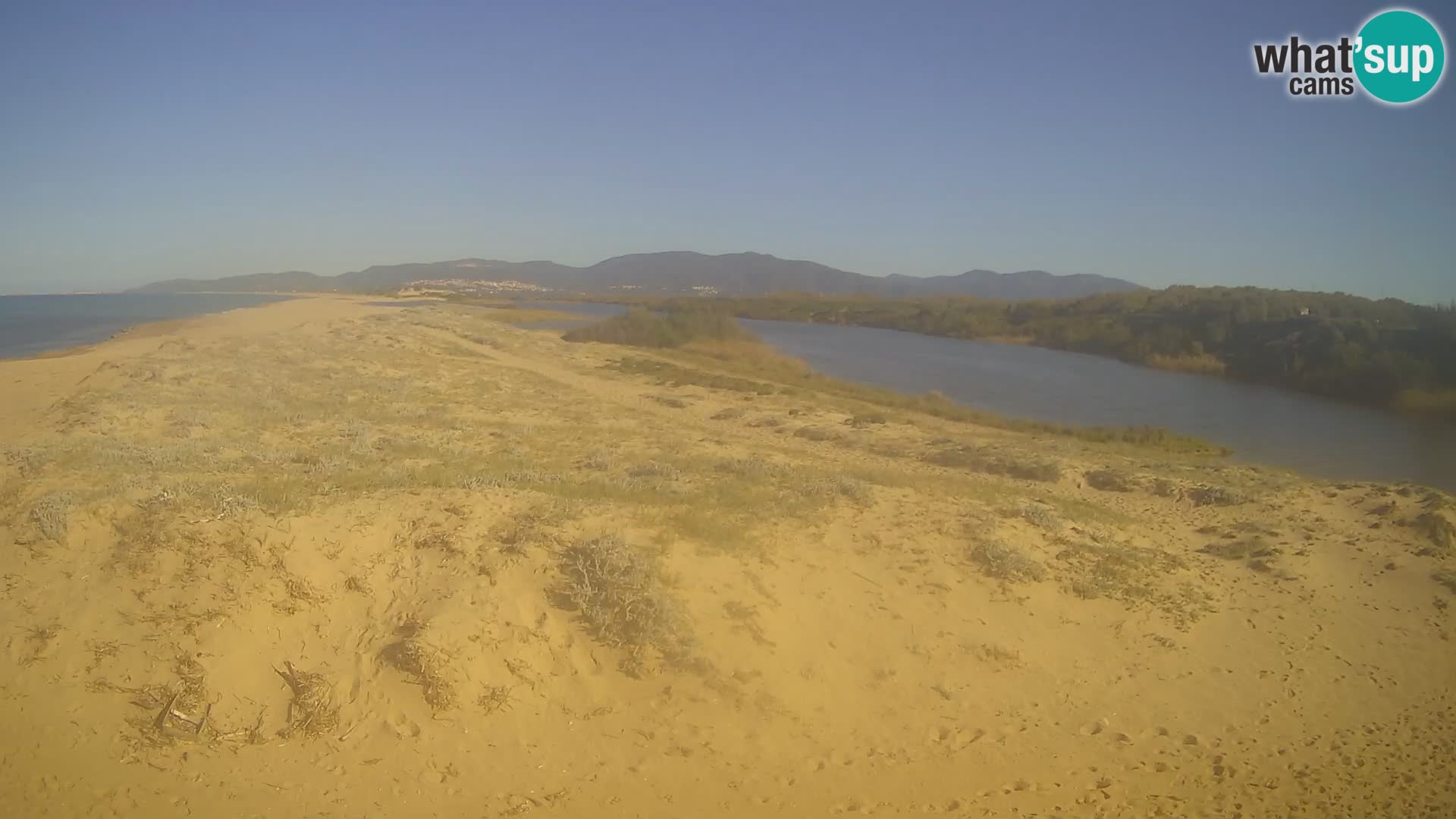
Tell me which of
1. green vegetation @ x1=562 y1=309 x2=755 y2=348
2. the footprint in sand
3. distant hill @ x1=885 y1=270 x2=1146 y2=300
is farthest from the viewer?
distant hill @ x1=885 y1=270 x2=1146 y2=300

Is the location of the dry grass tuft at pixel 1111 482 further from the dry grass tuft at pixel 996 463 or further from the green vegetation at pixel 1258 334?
the green vegetation at pixel 1258 334

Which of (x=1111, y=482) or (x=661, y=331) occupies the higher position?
(x=661, y=331)

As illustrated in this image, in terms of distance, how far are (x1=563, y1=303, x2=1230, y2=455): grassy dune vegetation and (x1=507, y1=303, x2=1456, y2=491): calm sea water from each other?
2044 millimetres

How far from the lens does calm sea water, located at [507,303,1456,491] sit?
1888cm

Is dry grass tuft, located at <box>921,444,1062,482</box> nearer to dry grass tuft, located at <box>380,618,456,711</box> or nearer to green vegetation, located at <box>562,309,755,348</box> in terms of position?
dry grass tuft, located at <box>380,618,456,711</box>

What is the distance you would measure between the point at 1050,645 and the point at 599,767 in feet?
13.3

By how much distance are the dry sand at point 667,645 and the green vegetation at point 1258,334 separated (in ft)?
72.2

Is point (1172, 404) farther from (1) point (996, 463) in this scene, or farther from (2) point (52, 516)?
(2) point (52, 516)

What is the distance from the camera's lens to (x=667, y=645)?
232 inches

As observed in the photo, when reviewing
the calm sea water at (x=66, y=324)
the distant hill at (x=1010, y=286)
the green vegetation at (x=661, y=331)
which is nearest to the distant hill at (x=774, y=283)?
the distant hill at (x=1010, y=286)

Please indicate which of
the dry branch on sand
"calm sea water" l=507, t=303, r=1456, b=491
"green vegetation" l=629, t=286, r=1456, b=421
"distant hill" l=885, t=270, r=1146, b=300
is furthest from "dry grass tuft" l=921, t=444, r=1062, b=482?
"distant hill" l=885, t=270, r=1146, b=300

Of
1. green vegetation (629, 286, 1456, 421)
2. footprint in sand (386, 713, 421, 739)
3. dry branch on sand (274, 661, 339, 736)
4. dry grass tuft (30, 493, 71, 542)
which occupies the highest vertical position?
green vegetation (629, 286, 1456, 421)

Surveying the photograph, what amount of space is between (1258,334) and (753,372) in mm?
23882

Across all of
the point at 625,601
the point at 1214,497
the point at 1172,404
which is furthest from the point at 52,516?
the point at 1172,404
